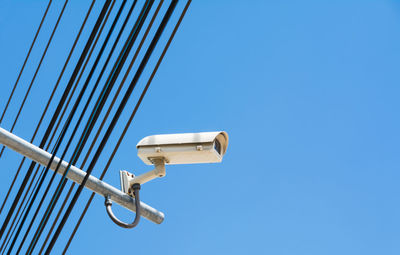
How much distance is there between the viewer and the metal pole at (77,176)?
311 cm

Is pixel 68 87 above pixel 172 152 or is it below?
above

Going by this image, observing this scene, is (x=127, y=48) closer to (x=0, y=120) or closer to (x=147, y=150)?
(x=147, y=150)

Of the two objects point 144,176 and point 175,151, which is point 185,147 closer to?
point 175,151

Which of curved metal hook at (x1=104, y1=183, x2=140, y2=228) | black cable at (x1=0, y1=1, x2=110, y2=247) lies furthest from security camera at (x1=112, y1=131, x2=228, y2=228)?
black cable at (x1=0, y1=1, x2=110, y2=247)

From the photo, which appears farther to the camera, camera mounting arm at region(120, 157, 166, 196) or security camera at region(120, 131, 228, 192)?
camera mounting arm at region(120, 157, 166, 196)

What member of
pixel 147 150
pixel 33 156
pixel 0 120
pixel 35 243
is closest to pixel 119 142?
pixel 147 150

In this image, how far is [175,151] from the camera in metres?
3.34

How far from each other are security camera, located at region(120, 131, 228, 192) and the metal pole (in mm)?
86

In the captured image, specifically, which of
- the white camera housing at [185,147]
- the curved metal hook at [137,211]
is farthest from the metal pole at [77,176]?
the white camera housing at [185,147]

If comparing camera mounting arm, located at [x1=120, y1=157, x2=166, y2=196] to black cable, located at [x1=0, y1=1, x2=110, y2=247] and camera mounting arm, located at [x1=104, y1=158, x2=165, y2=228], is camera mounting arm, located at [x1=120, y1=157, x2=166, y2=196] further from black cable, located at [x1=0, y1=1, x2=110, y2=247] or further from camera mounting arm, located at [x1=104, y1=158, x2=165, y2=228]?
black cable, located at [x1=0, y1=1, x2=110, y2=247]

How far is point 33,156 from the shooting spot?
123 inches

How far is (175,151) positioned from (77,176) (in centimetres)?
56

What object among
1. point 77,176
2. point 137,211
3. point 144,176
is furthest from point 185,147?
point 77,176

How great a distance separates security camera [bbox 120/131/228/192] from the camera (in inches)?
130
